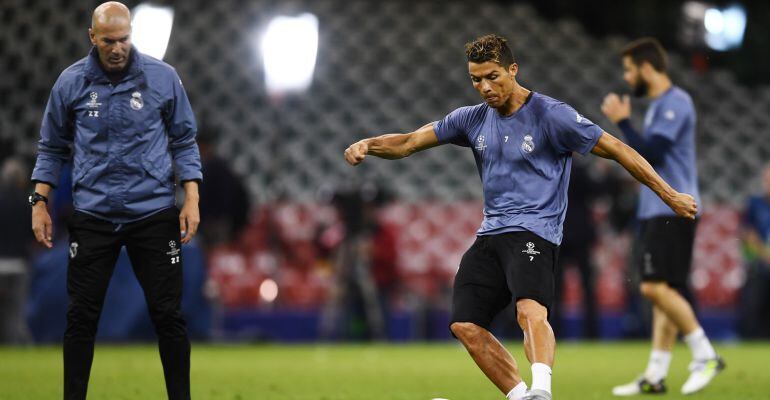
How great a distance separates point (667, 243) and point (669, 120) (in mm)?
743

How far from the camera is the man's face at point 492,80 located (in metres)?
5.15

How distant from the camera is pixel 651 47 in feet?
24.0

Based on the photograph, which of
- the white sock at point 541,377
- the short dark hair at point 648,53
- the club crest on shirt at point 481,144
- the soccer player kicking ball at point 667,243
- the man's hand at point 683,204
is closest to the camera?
the white sock at point 541,377

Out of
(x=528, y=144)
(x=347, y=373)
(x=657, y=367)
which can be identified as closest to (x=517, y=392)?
(x=528, y=144)

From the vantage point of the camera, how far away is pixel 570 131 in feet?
16.9

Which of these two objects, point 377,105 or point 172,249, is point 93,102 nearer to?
→ point 172,249

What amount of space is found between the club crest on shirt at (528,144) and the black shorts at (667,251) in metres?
2.15

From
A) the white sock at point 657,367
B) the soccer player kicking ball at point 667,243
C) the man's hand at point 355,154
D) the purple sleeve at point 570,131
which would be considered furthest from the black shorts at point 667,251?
the man's hand at point 355,154

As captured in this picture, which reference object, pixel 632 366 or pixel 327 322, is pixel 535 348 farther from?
pixel 327 322

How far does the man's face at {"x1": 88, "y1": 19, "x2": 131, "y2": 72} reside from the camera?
5.11 m

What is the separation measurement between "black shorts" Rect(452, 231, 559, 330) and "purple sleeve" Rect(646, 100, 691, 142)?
1.98m

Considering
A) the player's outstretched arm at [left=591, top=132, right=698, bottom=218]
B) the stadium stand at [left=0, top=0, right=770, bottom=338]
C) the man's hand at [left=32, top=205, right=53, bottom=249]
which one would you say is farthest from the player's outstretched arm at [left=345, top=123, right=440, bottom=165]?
the stadium stand at [left=0, top=0, right=770, bottom=338]

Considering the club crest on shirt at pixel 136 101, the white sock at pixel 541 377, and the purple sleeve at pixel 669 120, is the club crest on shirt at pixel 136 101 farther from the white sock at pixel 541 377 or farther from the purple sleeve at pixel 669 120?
the purple sleeve at pixel 669 120

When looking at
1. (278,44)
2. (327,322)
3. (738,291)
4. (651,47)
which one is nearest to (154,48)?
(278,44)
